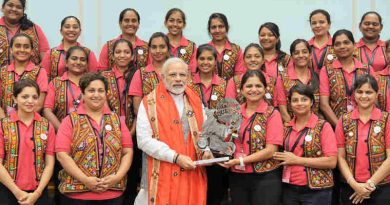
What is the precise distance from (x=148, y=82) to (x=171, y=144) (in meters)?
0.89

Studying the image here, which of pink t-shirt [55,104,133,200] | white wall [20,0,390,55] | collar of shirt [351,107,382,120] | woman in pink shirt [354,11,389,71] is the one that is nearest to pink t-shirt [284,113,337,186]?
collar of shirt [351,107,382,120]

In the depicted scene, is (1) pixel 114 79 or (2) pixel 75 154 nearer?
(2) pixel 75 154

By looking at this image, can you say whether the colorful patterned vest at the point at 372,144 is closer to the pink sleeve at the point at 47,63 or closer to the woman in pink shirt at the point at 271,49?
the woman in pink shirt at the point at 271,49

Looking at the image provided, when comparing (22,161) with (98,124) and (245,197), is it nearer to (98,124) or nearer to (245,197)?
(98,124)

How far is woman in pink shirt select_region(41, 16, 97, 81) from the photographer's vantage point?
208 inches

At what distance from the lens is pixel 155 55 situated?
5.11 m

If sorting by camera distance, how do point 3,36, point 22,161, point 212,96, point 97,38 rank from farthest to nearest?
point 97,38 < point 3,36 < point 212,96 < point 22,161

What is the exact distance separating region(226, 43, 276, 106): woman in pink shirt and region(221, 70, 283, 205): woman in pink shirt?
394 mm

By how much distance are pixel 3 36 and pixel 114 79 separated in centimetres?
112

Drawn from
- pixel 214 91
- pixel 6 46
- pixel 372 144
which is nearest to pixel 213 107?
pixel 214 91

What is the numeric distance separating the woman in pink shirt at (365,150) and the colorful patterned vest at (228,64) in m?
1.32

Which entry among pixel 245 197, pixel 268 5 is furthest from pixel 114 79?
pixel 268 5

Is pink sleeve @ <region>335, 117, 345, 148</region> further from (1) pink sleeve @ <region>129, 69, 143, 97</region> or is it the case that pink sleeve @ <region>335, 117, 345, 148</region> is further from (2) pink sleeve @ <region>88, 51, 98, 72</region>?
(2) pink sleeve @ <region>88, 51, 98, 72</region>

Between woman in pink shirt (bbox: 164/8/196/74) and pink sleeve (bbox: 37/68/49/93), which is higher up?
woman in pink shirt (bbox: 164/8/196/74)
